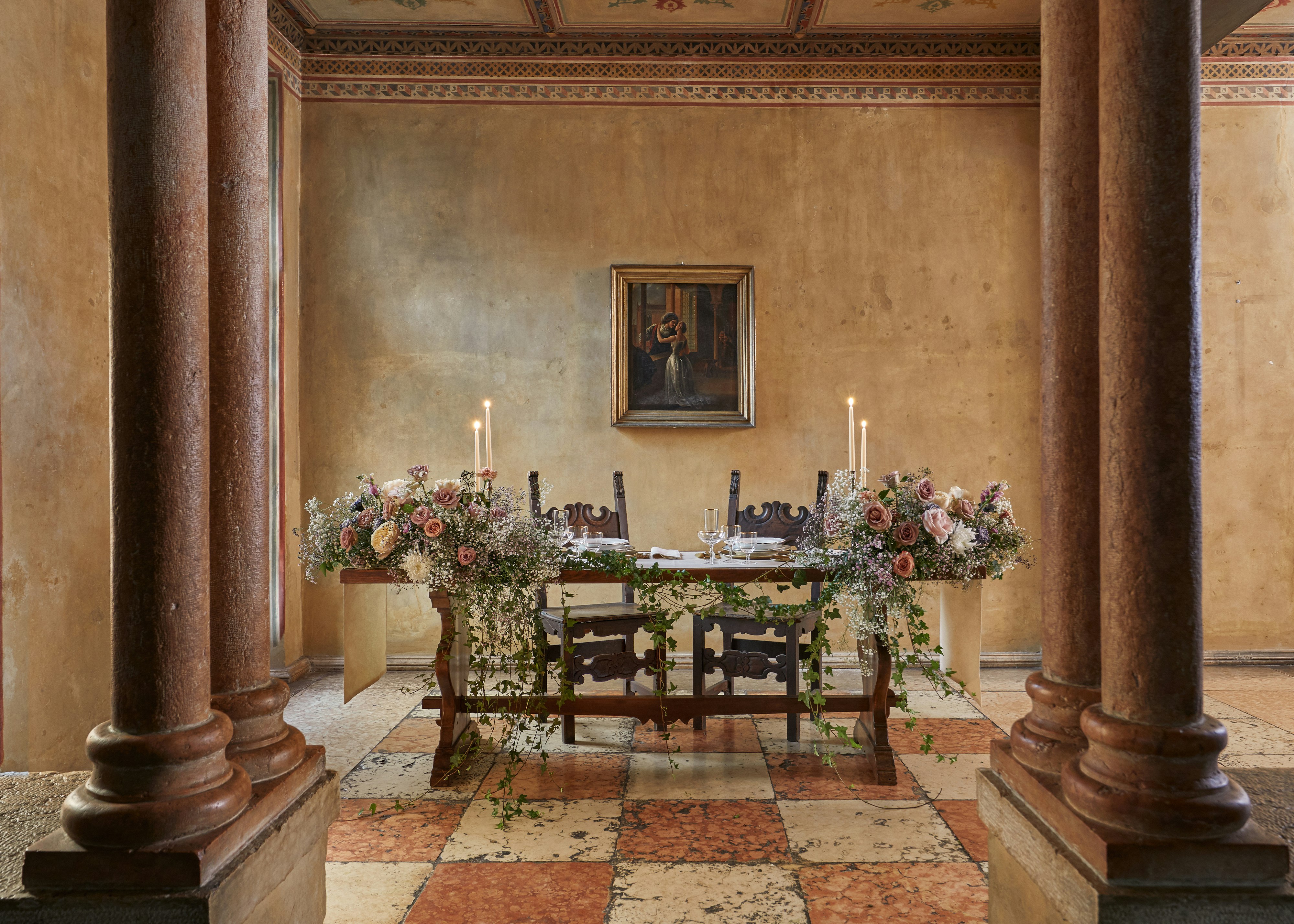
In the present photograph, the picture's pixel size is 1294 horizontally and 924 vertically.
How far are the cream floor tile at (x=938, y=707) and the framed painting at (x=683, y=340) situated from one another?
1880mm

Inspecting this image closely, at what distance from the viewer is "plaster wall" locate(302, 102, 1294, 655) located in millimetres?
5328

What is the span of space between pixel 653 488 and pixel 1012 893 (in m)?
3.62

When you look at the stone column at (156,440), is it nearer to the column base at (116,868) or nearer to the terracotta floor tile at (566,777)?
the column base at (116,868)

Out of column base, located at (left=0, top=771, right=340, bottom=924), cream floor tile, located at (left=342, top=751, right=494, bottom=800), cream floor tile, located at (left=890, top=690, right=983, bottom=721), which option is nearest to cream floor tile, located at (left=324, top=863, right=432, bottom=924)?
column base, located at (left=0, top=771, right=340, bottom=924)

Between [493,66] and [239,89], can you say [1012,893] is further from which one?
[493,66]

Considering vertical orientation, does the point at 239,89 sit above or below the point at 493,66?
below

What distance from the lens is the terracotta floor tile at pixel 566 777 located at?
326cm

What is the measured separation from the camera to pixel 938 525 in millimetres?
3113

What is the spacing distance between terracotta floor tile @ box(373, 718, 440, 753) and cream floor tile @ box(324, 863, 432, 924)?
1.06 metres

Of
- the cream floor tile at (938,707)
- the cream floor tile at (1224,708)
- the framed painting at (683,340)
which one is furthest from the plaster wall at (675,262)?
the cream floor tile at (938,707)

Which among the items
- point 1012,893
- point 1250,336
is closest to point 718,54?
point 1250,336

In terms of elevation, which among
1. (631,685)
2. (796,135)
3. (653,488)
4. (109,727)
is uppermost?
(796,135)

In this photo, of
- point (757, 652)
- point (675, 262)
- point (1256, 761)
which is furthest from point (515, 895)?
point (675, 262)

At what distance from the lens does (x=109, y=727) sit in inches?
65.5
